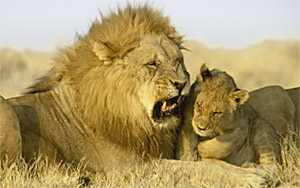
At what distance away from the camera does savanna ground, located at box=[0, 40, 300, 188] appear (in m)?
4.45

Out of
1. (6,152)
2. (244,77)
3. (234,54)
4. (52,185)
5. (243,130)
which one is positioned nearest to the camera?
(52,185)

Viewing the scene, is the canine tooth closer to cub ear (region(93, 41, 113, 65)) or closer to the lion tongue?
the lion tongue

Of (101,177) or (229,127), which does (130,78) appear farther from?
(229,127)

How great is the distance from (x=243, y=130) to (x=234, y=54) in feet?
52.9

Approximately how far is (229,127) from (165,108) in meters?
0.84

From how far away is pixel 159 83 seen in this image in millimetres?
4645

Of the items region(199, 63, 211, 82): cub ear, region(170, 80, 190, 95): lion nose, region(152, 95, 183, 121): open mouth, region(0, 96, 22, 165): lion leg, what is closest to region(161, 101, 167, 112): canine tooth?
region(152, 95, 183, 121): open mouth

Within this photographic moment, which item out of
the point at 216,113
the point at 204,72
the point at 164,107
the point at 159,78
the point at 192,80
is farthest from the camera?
the point at 192,80

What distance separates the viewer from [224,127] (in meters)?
5.35

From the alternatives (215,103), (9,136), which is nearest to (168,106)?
(215,103)

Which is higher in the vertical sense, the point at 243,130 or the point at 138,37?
the point at 138,37

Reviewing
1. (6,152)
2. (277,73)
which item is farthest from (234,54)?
(6,152)

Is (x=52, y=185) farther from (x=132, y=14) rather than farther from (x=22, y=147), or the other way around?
Answer: (x=132, y=14)

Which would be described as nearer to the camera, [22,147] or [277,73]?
[22,147]
